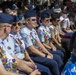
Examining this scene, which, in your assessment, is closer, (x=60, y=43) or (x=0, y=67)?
(x=0, y=67)

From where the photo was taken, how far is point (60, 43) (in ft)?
20.6

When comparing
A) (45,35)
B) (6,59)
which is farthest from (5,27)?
(45,35)

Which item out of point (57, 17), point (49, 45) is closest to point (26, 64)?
point (49, 45)

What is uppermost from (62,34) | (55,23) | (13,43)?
(13,43)

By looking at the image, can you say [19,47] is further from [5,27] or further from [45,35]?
[45,35]

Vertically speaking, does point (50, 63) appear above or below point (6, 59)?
below

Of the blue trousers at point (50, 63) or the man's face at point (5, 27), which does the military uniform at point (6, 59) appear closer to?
the man's face at point (5, 27)

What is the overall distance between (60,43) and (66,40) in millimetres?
223

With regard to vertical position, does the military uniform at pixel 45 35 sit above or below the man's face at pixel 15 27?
below

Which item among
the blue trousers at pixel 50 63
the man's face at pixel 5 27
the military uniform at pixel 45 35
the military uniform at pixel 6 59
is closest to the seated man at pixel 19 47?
the blue trousers at pixel 50 63

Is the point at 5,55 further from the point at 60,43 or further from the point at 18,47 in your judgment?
the point at 60,43

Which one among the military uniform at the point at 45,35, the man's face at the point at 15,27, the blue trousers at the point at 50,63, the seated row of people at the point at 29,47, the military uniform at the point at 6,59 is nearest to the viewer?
the military uniform at the point at 6,59

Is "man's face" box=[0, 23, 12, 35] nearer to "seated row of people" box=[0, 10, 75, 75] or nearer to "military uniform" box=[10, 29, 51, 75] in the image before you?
"seated row of people" box=[0, 10, 75, 75]

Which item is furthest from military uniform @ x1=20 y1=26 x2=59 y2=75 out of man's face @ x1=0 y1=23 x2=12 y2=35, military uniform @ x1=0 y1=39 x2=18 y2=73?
man's face @ x1=0 y1=23 x2=12 y2=35
